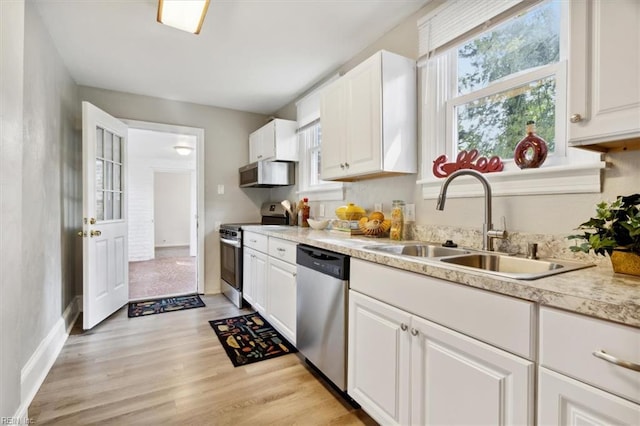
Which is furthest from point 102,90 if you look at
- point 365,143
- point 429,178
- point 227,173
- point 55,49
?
point 429,178

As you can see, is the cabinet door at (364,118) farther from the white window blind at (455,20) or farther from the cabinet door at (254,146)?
the cabinet door at (254,146)

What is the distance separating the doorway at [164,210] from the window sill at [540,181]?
3.21m

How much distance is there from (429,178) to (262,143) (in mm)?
2374

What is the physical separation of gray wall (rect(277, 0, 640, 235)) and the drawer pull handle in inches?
28.9

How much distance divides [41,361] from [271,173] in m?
2.52

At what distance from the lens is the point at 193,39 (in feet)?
7.99

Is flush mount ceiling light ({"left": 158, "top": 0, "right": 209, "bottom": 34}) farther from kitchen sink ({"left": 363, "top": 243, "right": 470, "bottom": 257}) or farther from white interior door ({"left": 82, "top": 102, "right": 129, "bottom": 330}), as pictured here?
kitchen sink ({"left": 363, "top": 243, "right": 470, "bottom": 257})

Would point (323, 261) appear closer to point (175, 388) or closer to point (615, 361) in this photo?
point (175, 388)

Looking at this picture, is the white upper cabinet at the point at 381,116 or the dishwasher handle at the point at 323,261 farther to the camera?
the white upper cabinet at the point at 381,116

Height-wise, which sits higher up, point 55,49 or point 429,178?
point 55,49

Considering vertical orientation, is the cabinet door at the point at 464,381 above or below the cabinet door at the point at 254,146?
below

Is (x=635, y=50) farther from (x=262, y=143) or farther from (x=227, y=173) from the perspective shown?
(x=227, y=173)

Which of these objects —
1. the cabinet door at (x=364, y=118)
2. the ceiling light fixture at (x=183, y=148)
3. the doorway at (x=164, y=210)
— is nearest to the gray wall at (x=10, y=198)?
the cabinet door at (x=364, y=118)

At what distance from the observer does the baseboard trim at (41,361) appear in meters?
1.71
